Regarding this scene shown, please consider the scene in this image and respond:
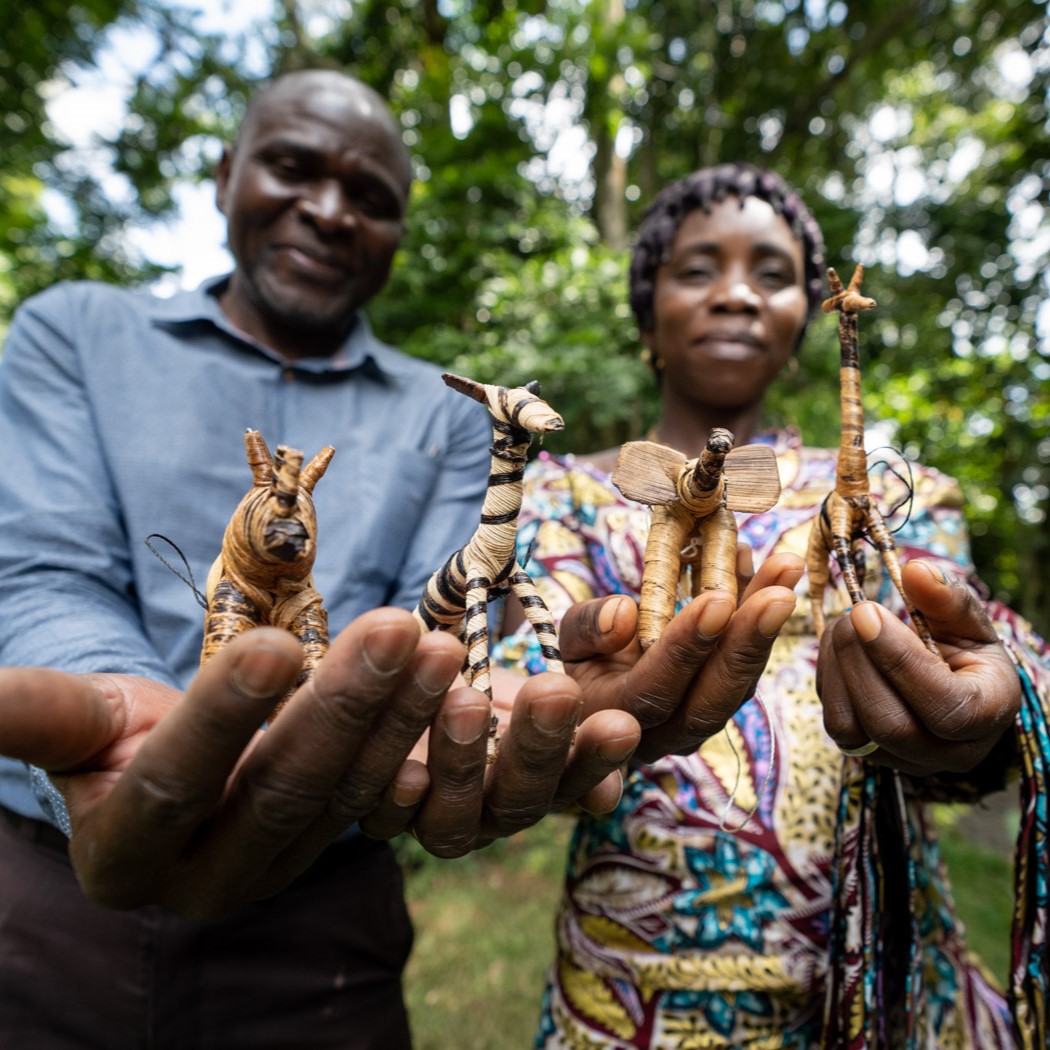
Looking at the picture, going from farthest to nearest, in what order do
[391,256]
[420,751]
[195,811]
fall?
[391,256]
[420,751]
[195,811]

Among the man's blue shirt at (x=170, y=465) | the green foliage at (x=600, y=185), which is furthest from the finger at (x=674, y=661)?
the green foliage at (x=600, y=185)

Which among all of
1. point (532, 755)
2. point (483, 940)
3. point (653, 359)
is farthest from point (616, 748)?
point (483, 940)

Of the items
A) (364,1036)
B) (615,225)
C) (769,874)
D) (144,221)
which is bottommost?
(364,1036)

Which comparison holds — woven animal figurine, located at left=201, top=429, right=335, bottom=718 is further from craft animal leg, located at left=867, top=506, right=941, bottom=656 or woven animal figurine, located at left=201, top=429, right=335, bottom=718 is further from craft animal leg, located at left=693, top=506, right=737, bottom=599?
craft animal leg, located at left=867, top=506, right=941, bottom=656

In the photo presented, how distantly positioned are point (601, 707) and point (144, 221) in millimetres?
5626

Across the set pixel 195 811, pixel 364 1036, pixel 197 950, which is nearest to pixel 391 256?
pixel 195 811

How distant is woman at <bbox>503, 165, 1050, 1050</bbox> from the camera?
1525 mm

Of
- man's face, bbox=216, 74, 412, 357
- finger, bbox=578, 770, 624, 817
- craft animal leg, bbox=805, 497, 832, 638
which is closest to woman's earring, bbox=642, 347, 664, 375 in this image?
man's face, bbox=216, 74, 412, 357

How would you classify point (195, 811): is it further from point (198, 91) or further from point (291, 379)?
point (198, 91)

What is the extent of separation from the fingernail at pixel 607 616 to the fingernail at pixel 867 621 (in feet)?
1.22

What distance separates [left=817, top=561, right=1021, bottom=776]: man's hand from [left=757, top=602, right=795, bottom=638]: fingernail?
14 centimetres

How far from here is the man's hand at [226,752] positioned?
85cm

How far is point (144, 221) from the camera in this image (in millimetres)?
5285

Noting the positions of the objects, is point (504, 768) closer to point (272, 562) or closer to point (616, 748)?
point (616, 748)
